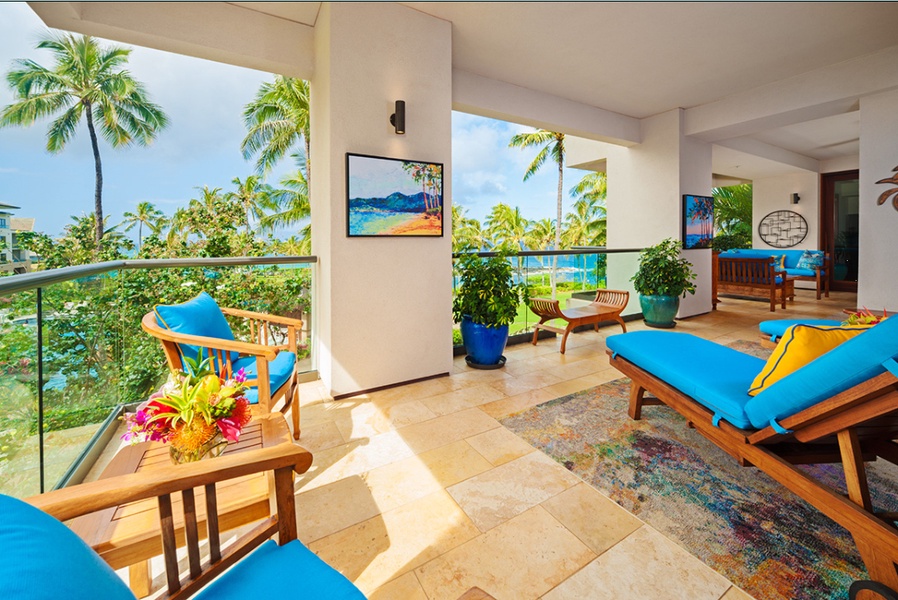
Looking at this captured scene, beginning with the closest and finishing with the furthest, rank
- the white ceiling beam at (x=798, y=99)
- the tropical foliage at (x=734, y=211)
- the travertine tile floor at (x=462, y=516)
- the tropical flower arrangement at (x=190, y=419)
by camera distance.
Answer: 1. the tropical flower arrangement at (x=190, y=419)
2. the travertine tile floor at (x=462, y=516)
3. the white ceiling beam at (x=798, y=99)
4. the tropical foliage at (x=734, y=211)

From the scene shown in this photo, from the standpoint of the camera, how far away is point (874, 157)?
4359 mm

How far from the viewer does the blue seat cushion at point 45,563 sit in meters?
0.48

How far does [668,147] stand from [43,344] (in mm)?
6993

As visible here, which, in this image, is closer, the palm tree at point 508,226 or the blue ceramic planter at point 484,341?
the blue ceramic planter at point 484,341

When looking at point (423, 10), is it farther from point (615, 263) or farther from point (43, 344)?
point (615, 263)

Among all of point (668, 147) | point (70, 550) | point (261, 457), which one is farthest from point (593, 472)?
point (668, 147)

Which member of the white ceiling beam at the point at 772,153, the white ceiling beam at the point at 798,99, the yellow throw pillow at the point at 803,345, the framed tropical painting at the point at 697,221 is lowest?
the yellow throw pillow at the point at 803,345

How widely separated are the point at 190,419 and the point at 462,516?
1.18 metres

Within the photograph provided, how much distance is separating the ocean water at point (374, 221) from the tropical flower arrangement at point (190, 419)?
6.81 ft

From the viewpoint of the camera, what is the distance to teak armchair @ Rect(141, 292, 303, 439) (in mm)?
1961

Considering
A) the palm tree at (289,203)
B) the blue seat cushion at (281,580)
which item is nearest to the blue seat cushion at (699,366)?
the blue seat cushion at (281,580)

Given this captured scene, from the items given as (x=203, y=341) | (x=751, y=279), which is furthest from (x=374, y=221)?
(x=751, y=279)

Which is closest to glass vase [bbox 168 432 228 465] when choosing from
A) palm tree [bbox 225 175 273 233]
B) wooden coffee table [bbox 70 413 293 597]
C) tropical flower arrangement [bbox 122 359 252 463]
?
tropical flower arrangement [bbox 122 359 252 463]

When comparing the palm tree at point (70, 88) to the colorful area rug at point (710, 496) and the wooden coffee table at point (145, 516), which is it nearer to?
the wooden coffee table at point (145, 516)
